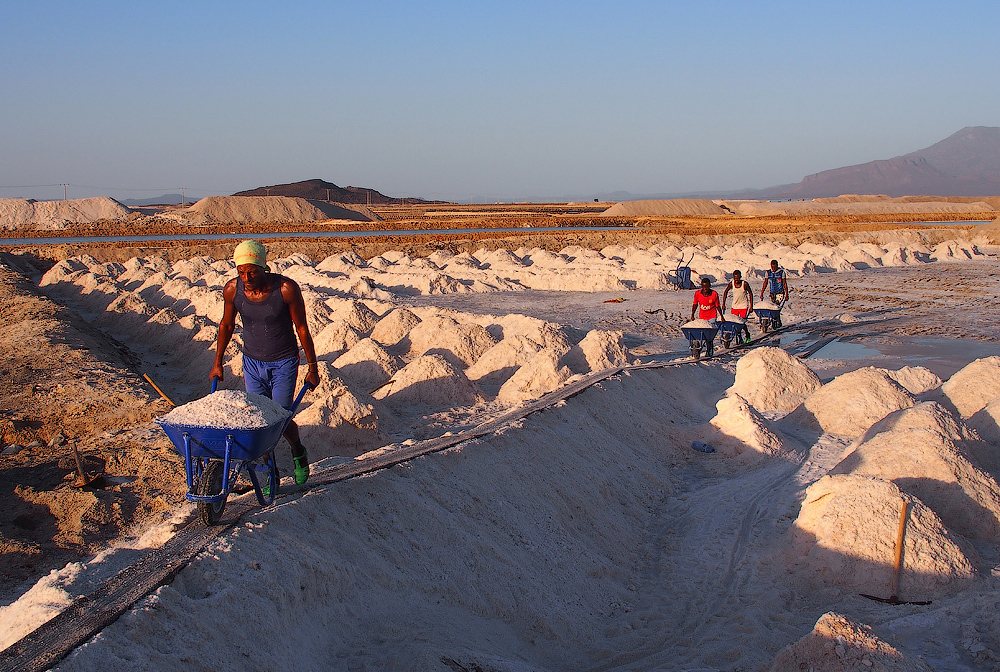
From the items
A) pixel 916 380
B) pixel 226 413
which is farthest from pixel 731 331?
pixel 226 413

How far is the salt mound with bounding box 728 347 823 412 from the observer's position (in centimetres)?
849

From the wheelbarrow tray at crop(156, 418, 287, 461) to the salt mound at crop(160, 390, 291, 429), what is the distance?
22 mm

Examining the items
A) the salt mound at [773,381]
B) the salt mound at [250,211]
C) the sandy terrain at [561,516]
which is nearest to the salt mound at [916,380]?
A: the sandy terrain at [561,516]

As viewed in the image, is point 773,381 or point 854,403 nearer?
point 854,403

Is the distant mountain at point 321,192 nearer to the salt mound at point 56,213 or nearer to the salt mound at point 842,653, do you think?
the salt mound at point 56,213

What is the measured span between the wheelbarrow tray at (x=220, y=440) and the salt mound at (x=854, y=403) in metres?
5.90

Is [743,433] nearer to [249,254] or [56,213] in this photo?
[249,254]

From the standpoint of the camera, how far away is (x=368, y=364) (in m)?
10.0

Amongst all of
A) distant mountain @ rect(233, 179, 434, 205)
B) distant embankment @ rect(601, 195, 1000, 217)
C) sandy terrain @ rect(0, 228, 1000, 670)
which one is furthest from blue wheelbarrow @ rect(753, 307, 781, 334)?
distant mountain @ rect(233, 179, 434, 205)

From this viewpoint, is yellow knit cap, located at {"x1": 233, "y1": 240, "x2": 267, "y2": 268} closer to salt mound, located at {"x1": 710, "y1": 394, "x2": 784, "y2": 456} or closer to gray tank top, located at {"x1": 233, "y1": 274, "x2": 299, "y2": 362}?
gray tank top, located at {"x1": 233, "y1": 274, "x2": 299, "y2": 362}

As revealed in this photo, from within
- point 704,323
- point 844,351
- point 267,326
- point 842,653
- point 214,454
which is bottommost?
point 844,351

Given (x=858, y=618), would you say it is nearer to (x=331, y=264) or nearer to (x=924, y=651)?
(x=924, y=651)

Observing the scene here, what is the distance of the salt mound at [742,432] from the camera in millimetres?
7074

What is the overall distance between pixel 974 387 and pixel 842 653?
5.32 metres
